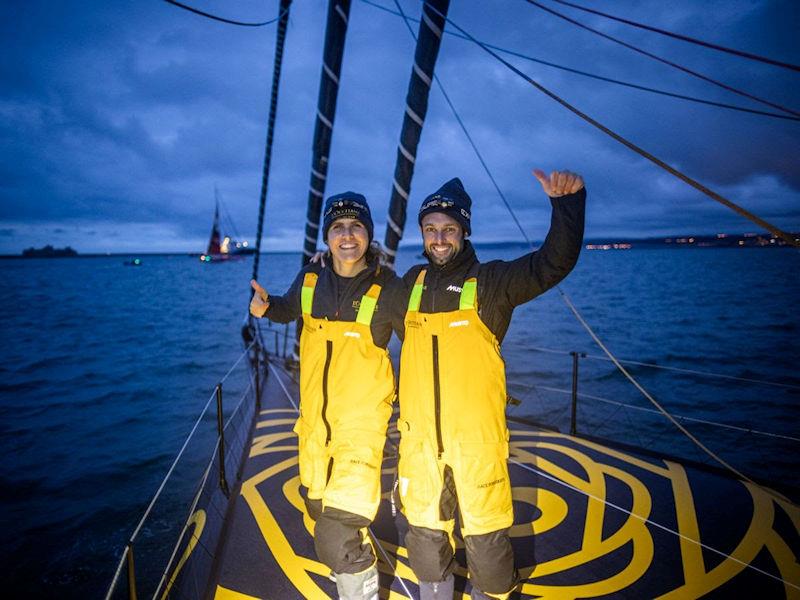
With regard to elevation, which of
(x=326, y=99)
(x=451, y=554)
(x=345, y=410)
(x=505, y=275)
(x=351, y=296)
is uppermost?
(x=326, y=99)

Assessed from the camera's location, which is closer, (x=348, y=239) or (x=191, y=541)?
(x=348, y=239)

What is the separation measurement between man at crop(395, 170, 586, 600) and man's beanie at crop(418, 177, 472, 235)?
37 cm

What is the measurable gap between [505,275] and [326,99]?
234 inches

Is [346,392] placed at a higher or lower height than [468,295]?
lower

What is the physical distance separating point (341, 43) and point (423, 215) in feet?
18.6

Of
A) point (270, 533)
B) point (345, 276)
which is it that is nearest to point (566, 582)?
point (270, 533)

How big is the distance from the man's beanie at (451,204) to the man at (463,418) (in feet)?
1.21

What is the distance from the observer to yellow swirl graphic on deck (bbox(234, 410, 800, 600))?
3.19m

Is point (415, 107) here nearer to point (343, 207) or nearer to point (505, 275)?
point (343, 207)

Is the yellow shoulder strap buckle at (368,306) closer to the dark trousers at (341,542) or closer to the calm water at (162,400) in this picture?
the dark trousers at (341,542)

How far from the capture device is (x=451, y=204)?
274 cm

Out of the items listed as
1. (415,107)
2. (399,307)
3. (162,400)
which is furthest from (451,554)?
(162,400)

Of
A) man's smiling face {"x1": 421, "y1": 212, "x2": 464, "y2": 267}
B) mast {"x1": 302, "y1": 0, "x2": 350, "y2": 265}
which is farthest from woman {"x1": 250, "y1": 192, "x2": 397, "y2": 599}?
mast {"x1": 302, "y1": 0, "x2": 350, "y2": 265}

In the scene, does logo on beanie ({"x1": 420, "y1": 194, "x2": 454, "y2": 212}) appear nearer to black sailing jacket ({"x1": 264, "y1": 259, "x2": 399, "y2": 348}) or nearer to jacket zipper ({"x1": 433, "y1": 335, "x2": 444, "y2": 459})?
black sailing jacket ({"x1": 264, "y1": 259, "x2": 399, "y2": 348})
